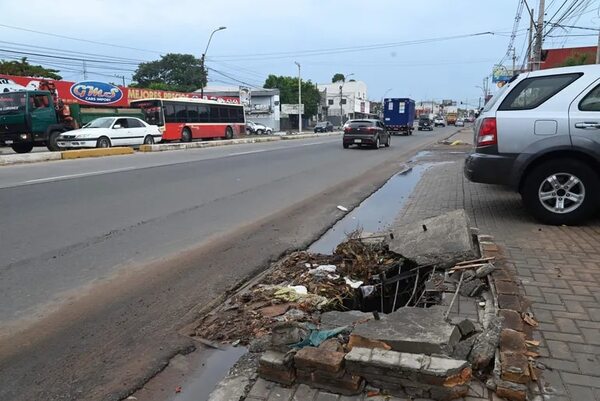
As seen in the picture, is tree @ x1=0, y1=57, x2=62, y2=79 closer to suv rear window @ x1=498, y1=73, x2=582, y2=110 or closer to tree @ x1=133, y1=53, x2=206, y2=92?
tree @ x1=133, y1=53, x2=206, y2=92

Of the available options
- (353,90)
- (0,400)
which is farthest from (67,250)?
(353,90)

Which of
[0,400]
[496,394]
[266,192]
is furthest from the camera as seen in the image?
[266,192]

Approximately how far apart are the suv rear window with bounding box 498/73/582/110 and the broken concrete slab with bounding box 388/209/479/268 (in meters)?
→ 2.00

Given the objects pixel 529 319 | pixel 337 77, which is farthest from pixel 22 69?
pixel 337 77

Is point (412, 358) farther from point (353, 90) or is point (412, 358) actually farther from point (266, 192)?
point (353, 90)

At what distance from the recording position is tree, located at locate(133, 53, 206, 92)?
91.7m

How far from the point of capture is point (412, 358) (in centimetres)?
280

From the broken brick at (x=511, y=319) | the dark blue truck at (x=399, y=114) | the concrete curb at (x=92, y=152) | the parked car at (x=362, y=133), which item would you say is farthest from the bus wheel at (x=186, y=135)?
the broken brick at (x=511, y=319)

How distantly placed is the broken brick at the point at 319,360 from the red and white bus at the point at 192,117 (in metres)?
28.1

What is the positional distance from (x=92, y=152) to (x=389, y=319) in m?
19.4

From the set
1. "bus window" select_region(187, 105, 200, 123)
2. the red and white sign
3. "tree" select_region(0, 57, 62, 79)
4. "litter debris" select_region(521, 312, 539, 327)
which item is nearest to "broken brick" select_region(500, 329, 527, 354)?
"litter debris" select_region(521, 312, 539, 327)

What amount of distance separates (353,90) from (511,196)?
4796 inches

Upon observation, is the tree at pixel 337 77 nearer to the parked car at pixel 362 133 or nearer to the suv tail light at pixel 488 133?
the parked car at pixel 362 133

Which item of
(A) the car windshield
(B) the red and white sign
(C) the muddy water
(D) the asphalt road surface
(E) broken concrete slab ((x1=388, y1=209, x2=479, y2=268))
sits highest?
(B) the red and white sign
